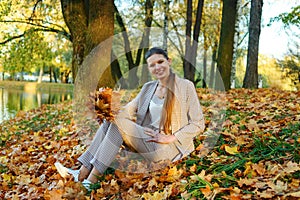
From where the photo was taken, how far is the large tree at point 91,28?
264 inches

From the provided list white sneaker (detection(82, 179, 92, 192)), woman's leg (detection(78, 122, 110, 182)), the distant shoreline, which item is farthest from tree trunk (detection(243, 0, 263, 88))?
the distant shoreline

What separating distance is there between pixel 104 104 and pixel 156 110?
60 cm

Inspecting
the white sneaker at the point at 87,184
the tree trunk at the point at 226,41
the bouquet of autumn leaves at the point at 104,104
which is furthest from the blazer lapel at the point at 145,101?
the tree trunk at the point at 226,41

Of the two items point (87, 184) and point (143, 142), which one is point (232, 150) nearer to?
point (143, 142)

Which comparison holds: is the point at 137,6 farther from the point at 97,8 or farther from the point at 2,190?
the point at 2,190

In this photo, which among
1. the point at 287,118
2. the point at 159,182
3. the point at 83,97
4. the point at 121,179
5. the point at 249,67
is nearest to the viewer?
the point at 159,182

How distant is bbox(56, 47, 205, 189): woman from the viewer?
3279 millimetres

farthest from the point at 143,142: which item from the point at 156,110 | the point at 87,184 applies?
the point at 87,184

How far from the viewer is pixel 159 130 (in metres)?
3.42

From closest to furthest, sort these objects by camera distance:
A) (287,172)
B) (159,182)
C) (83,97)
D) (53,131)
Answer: (287,172), (159,182), (53,131), (83,97)

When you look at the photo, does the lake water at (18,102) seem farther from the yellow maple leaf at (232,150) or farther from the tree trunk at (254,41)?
the yellow maple leaf at (232,150)

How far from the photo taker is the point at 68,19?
7695 mm

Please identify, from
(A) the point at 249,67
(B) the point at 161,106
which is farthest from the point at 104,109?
(A) the point at 249,67

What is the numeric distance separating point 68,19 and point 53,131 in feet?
8.93
